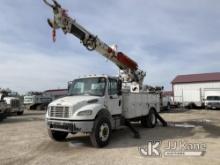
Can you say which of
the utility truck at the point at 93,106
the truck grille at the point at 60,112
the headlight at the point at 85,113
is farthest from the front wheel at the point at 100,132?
the truck grille at the point at 60,112

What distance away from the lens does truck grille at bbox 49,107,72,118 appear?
921 cm

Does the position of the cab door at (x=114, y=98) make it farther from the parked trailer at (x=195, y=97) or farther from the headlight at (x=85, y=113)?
the parked trailer at (x=195, y=97)

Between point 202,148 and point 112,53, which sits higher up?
point 112,53

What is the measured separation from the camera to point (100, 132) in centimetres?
938

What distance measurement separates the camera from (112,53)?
60.9 ft

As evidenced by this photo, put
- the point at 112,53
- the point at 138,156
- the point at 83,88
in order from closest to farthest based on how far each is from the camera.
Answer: the point at 138,156 < the point at 83,88 < the point at 112,53

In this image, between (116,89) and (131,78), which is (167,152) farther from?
(131,78)

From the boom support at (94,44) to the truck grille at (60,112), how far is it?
3.92 metres

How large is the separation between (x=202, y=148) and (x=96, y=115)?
378cm

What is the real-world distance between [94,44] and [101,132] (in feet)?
26.6

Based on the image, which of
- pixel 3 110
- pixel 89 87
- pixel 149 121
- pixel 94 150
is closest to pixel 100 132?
pixel 94 150

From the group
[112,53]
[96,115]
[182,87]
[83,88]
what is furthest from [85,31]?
[182,87]

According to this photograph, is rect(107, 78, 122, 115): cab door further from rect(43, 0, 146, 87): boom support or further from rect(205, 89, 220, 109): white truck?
rect(205, 89, 220, 109): white truck

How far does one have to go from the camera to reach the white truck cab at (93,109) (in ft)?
29.9
